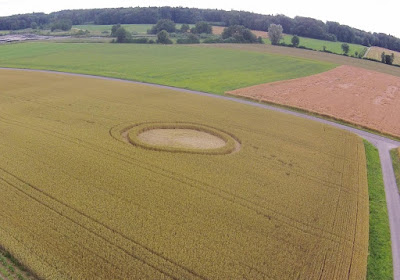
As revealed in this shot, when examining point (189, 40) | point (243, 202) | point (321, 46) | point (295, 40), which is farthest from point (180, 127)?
point (321, 46)

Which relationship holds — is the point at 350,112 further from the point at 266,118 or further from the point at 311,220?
the point at 311,220

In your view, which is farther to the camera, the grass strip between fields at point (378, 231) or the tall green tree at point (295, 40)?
the tall green tree at point (295, 40)

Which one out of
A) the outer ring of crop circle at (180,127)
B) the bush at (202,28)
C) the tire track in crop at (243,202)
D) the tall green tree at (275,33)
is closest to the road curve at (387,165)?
the tire track in crop at (243,202)

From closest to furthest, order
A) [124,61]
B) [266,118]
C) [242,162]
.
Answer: [242,162] → [266,118] → [124,61]

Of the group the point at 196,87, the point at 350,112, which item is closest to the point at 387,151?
the point at 350,112

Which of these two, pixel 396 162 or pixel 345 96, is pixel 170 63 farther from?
pixel 396 162

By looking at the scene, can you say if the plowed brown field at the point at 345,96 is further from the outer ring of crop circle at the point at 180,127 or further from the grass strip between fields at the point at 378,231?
the outer ring of crop circle at the point at 180,127
